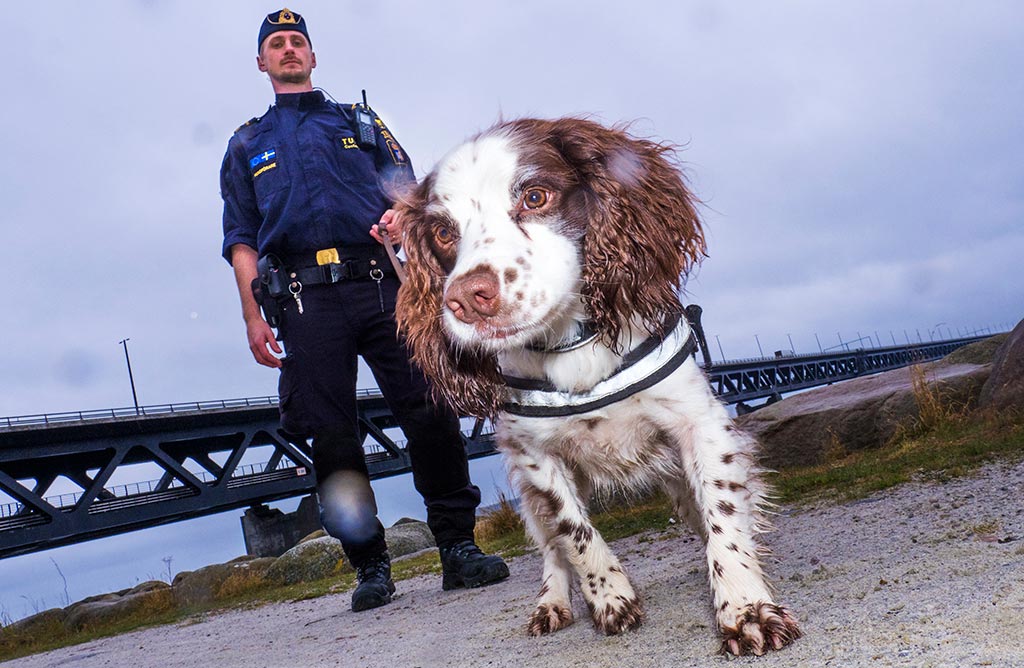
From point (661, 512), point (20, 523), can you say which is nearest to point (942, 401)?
point (661, 512)

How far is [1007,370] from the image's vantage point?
250 inches

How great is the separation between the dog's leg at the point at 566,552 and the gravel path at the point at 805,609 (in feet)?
0.28

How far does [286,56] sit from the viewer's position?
14.8 ft

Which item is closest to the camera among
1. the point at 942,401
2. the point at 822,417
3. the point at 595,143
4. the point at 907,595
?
the point at 907,595

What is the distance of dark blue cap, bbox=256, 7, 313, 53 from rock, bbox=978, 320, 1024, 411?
5566 millimetres

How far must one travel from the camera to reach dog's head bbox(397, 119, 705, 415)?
7.68ft

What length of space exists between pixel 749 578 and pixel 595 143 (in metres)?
1.43

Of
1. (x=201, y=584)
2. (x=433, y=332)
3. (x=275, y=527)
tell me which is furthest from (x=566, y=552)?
(x=275, y=527)

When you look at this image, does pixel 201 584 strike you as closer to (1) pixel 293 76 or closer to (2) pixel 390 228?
(1) pixel 293 76

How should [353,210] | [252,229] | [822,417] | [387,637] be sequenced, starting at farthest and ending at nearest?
[822,417] < [252,229] < [353,210] < [387,637]

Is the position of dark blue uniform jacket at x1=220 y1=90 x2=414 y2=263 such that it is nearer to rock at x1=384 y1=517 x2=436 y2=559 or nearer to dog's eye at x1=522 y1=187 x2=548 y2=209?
dog's eye at x1=522 y1=187 x2=548 y2=209

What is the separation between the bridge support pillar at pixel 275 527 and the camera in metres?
24.7

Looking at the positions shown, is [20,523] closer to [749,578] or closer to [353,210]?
[353,210]

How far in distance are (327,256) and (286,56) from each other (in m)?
1.22
